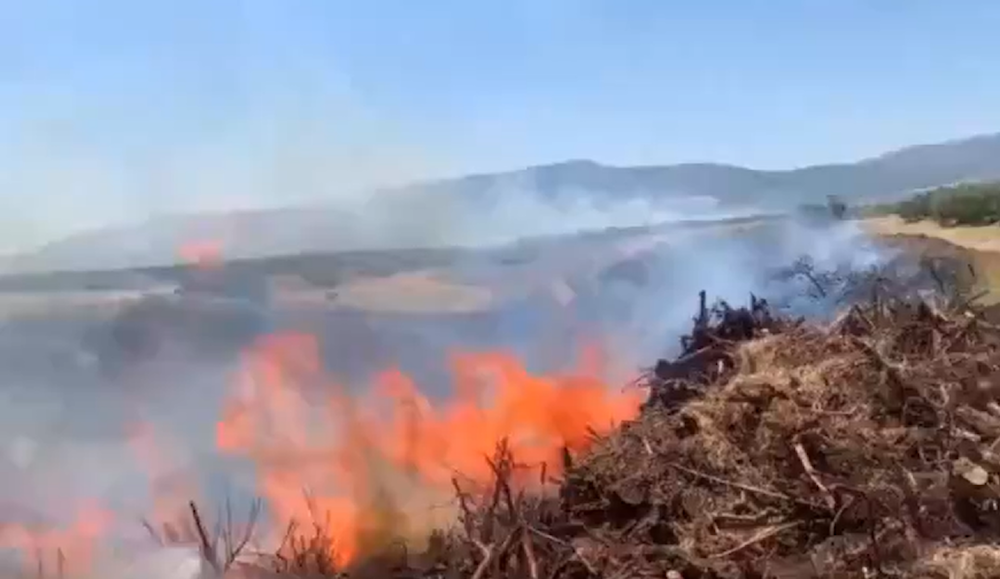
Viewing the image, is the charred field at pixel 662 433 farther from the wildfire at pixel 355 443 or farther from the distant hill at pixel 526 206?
the distant hill at pixel 526 206

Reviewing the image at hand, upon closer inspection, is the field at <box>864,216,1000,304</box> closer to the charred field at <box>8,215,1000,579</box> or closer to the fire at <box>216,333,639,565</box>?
the charred field at <box>8,215,1000,579</box>

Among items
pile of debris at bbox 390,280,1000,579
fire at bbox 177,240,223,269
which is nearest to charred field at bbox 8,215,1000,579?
pile of debris at bbox 390,280,1000,579

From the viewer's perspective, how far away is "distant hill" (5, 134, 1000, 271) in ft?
13.1

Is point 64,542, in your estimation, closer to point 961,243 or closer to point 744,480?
point 744,480

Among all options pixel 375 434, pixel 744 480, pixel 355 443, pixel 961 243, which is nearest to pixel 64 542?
pixel 355 443

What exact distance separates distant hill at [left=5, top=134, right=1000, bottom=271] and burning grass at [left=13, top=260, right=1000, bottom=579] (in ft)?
1.74

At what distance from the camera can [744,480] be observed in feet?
9.39

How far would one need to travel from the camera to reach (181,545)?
3318 mm

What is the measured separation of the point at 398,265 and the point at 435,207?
30 cm

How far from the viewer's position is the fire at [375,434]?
150 inches

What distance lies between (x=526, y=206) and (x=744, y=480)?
2168mm

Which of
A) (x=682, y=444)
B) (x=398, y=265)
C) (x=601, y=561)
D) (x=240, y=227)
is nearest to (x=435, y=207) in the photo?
(x=398, y=265)

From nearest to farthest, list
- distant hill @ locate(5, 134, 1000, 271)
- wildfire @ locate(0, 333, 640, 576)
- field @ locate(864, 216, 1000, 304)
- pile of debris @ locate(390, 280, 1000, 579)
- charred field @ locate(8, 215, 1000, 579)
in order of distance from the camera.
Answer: pile of debris @ locate(390, 280, 1000, 579), charred field @ locate(8, 215, 1000, 579), wildfire @ locate(0, 333, 640, 576), distant hill @ locate(5, 134, 1000, 271), field @ locate(864, 216, 1000, 304)

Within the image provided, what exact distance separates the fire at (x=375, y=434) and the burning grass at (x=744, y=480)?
0.01 m
